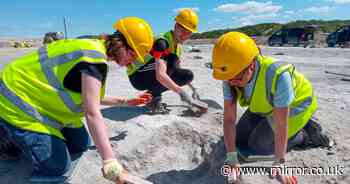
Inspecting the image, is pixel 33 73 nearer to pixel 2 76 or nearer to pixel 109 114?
pixel 2 76

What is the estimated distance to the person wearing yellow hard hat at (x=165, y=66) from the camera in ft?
13.2

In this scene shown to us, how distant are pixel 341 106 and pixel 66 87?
3.45m

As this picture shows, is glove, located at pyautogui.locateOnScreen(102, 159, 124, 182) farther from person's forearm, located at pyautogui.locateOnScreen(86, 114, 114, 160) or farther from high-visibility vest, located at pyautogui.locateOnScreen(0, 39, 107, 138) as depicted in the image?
high-visibility vest, located at pyautogui.locateOnScreen(0, 39, 107, 138)

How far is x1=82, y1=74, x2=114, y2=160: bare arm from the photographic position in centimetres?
216

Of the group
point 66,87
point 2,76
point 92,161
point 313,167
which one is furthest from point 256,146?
point 2,76

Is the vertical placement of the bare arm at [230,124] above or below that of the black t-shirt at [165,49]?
below

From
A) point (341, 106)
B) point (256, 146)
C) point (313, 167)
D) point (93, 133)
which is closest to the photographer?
point (93, 133)

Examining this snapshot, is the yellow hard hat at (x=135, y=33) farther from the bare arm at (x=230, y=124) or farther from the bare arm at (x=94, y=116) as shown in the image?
the bare arm at (x=230, y=124)

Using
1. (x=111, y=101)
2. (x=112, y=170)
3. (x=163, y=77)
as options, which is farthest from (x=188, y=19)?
(x=112, y=170)

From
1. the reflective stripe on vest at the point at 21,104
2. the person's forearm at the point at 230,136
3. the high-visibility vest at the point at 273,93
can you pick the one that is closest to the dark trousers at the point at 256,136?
the high-visibility vest at the point at 273,93

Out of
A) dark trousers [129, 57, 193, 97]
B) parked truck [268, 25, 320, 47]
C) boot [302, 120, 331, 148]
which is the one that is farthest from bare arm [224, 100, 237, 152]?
parked truck [268, 25, 320, 47]

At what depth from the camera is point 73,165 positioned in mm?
2861

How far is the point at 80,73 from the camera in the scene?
2.32 metres

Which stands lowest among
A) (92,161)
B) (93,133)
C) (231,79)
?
(92,161)
